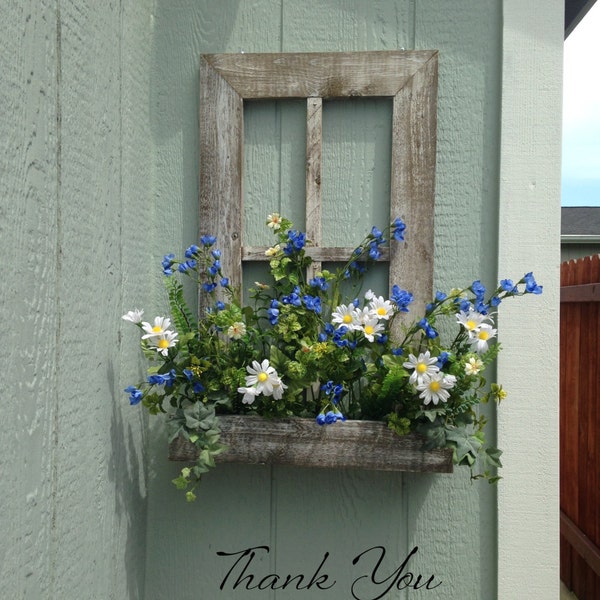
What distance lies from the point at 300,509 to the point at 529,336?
0.78 metres

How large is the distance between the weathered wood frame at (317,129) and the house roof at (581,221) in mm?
7994

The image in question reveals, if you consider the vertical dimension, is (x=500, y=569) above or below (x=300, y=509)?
below

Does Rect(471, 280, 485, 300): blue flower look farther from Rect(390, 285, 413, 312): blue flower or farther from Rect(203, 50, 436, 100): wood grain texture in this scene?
Rect(203, 50, 436, 100): wood grain texture

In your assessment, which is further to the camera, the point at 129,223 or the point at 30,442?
the point at 129,223

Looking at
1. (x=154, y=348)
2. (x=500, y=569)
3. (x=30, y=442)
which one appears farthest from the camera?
(x=500, y=569)

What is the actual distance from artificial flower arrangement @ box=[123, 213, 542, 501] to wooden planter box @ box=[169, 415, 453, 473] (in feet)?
0.11

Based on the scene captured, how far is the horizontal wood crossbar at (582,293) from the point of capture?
3.77 m

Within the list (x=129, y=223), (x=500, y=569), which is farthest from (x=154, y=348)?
(x=500, y=569)

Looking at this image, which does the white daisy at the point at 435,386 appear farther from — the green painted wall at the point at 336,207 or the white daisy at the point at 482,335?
the green painted wall at the point at 336,207

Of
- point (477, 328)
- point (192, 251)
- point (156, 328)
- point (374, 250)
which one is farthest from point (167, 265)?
point (477, 328)

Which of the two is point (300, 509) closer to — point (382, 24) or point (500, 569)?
point (500, 569)

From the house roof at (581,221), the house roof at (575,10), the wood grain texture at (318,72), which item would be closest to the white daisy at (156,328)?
the wood grain texture at (318,72)

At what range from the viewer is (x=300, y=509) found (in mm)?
1992

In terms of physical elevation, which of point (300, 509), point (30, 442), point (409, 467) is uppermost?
point (30, 442)
